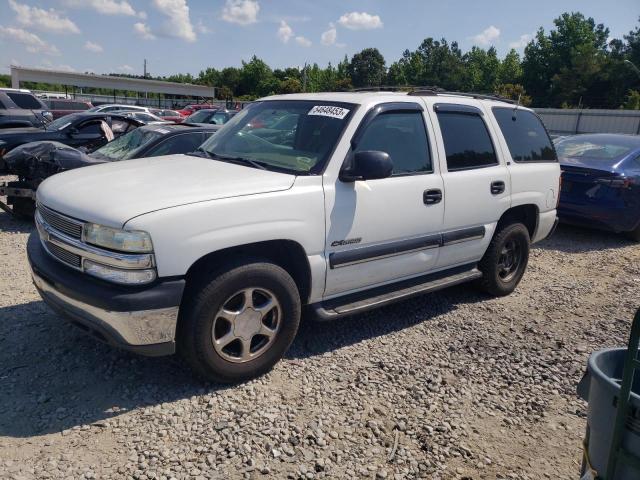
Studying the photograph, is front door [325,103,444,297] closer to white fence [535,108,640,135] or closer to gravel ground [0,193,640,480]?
gravel ground [0,193,640,480]

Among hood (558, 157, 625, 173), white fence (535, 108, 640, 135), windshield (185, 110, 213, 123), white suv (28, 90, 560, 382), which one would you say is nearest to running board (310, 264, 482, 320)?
white suv (28, 90, 560, 382)

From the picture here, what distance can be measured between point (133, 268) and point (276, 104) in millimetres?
2157

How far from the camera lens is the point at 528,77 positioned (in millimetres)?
70688

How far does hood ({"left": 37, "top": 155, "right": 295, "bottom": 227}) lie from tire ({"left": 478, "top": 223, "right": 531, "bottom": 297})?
250 cm

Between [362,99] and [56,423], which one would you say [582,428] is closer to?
[362,99]

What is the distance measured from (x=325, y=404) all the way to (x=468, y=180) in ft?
7.67

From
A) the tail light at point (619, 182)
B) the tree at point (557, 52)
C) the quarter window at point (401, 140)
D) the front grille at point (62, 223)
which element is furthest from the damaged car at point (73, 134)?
the tree at point (557, 52)

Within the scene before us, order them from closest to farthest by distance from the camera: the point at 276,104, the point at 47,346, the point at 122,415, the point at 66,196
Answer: the point at 122,415 → the point at 66,196 → the point at 47,346 → the point at 276,104

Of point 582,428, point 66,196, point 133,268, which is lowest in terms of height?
point 582,428

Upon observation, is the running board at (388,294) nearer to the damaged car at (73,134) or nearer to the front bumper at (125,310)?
the front bumper at (125,310)

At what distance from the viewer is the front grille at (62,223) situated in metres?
3.15

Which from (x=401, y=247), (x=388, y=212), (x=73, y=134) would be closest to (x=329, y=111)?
(x=388, y=212)

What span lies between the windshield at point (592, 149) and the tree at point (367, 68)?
79.7m

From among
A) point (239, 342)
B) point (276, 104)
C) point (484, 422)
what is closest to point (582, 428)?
point (484, 422)
